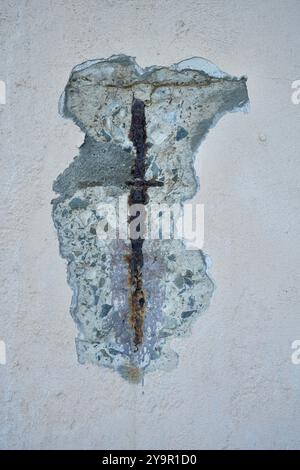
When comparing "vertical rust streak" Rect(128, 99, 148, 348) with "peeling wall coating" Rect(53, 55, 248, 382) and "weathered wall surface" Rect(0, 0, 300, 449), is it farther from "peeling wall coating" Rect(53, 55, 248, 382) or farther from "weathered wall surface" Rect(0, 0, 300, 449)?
"weathered wall surface" Rect(0, 0, 300, 449)

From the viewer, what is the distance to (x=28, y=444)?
1.54 m

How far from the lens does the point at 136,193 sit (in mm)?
1549

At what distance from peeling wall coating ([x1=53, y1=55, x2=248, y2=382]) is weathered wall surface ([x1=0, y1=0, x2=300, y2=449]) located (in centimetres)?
4

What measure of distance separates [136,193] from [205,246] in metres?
0.28

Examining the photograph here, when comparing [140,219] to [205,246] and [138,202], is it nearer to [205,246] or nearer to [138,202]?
[138,202]

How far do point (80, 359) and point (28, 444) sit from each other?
12.3 inches

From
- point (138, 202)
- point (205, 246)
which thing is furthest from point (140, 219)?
point (205, 246)

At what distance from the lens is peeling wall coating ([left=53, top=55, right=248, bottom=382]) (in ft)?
5.05

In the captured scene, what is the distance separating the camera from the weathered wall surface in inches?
59.8

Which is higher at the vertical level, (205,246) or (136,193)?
(136,193)

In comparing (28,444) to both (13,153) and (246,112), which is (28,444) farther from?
(246,112)

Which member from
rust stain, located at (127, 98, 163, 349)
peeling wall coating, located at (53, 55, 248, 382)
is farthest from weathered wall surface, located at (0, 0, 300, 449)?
rust stain, located at (127, 98, 163, 349)

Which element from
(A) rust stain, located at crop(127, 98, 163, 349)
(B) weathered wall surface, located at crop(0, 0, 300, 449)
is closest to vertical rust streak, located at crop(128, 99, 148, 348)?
(A) rust stain, located at crop(127, 98, 163, 349)

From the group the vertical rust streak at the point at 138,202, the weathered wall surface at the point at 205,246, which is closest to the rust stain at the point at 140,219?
the vertical rust streak at the point at 138,202
